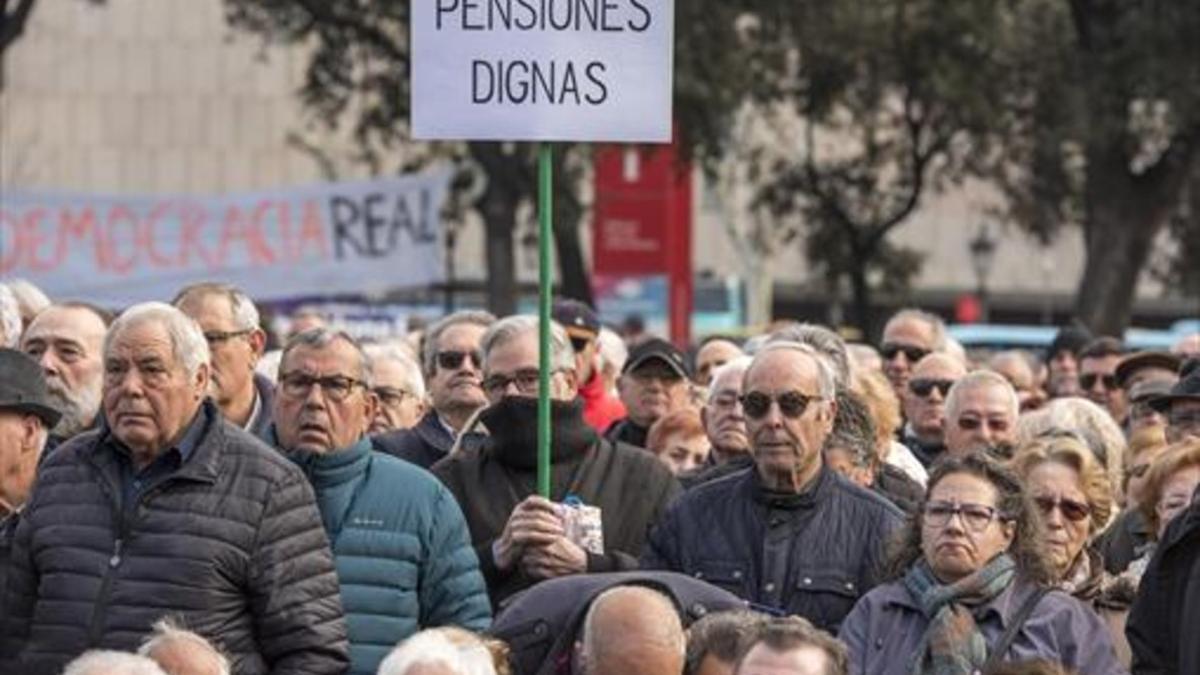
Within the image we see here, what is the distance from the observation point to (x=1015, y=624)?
9773mm

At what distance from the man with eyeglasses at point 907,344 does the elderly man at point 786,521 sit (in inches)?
247

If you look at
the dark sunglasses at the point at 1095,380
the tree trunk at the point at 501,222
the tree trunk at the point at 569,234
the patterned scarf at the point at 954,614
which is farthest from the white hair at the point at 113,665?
the tree trunk at the point at 569,234

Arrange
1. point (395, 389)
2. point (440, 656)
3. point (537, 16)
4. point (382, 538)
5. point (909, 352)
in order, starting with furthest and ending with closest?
1. point (909, 352)
2. point (395, 389)
3. point (537, 16)
4. point (382, 538)
5. point (440, 656)

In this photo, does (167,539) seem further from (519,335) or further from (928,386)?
(928,386)

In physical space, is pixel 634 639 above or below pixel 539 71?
below

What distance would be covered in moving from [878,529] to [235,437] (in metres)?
2.05

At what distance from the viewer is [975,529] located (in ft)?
32.7

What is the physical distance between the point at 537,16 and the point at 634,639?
8.45ft

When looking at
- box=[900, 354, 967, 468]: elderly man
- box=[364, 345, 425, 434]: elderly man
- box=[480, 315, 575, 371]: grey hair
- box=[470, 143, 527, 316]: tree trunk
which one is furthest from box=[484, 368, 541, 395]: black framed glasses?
box=[470, 143, 527, 316]: tree trunk

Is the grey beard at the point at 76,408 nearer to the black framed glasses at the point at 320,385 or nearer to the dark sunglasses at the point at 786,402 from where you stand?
the black framed glasses at the point at 320,385

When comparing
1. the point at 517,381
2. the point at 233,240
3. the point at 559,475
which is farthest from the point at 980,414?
the point at 233,240

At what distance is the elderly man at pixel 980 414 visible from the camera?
546 inches

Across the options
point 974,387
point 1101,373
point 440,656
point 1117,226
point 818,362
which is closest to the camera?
point 440,656

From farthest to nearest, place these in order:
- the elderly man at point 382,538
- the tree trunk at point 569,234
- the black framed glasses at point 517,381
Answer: the tree trunk at point 569,234 < the black framed glasses at point 517,381 < the elderly man at point 382,538
